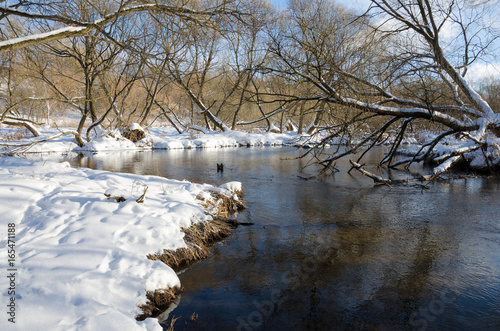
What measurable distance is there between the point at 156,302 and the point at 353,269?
2677 millimetres

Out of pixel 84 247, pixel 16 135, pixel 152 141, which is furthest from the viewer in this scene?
pixel 152 141

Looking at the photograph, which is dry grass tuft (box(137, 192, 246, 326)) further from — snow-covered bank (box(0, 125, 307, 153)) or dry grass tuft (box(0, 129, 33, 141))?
dry grass tuft (box(0, 129, 33, 141))

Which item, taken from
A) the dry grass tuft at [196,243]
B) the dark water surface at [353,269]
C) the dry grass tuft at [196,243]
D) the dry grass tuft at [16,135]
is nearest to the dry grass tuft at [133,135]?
the dry grass tuft at [16,135]

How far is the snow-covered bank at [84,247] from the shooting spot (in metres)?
2.69

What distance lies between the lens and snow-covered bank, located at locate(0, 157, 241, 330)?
2686 millimetres

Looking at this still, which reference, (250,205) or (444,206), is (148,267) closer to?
(250,205)

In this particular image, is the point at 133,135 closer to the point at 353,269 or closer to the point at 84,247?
the point at 84,247

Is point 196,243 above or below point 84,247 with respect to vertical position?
below

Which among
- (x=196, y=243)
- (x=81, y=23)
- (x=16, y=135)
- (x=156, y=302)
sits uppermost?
(x=81, y=23)

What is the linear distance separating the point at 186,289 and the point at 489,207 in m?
7.40

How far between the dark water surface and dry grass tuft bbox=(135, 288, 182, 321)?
0.48 feet

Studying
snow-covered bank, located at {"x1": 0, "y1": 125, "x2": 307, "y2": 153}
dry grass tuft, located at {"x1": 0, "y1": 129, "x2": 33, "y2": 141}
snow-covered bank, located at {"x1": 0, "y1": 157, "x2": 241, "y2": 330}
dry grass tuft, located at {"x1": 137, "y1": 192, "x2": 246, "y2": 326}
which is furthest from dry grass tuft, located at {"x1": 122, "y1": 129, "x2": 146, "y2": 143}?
dry grass tuft, located at {"x1": 137, "y1": 192, "x2": 246, "y2": 326}

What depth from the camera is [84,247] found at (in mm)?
3721

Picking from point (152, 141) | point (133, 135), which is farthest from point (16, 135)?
point (152, 141)
